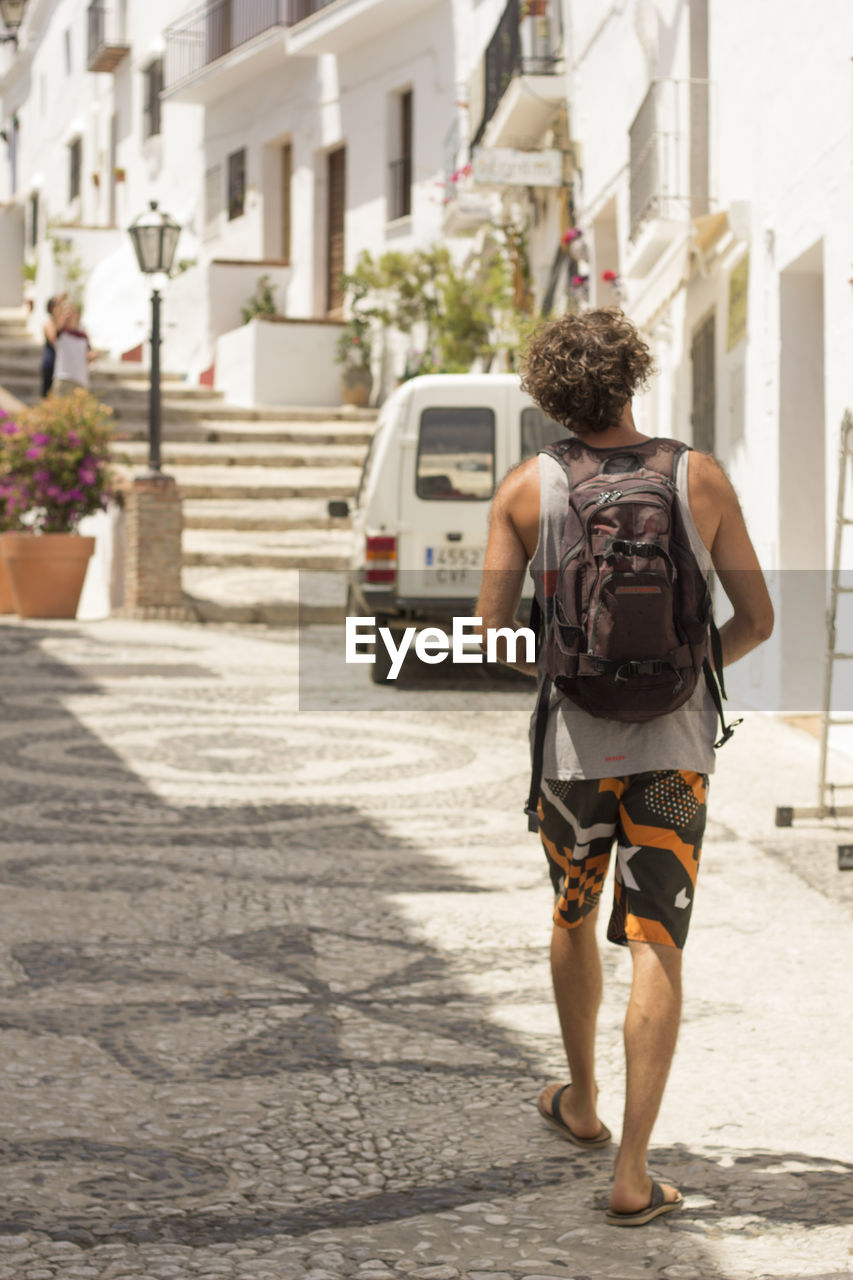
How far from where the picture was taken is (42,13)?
4522 centimetres

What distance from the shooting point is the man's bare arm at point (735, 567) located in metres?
3.46

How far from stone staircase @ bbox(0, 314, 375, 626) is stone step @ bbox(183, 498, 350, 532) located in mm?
12

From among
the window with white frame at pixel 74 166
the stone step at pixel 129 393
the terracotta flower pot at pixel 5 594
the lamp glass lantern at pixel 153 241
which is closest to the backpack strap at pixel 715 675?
the terracotta flower pot at pixel 5 594

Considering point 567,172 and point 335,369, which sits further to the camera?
point 335,369

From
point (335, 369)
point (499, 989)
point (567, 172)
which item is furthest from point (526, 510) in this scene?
point (335, 369)

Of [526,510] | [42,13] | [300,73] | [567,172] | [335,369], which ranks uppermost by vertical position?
[42,13]

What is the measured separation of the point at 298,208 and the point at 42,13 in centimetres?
1853

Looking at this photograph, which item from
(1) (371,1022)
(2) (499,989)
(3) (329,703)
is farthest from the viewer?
(3) (329,703)

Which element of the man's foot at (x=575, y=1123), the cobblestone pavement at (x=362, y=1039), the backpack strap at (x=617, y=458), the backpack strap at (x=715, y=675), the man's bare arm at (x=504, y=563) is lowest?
the cobblestone pavement at (x=362, y=1039)

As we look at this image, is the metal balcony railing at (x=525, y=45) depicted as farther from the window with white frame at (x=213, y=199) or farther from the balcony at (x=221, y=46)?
the window with white frame at (x=213, y=199)

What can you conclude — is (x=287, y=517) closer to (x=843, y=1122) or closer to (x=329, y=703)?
(x=329, y=703)

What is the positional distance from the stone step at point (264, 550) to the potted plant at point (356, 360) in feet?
22.1

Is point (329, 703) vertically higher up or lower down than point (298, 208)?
lower down

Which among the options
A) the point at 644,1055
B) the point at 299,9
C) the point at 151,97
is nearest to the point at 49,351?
the point at 299,9
